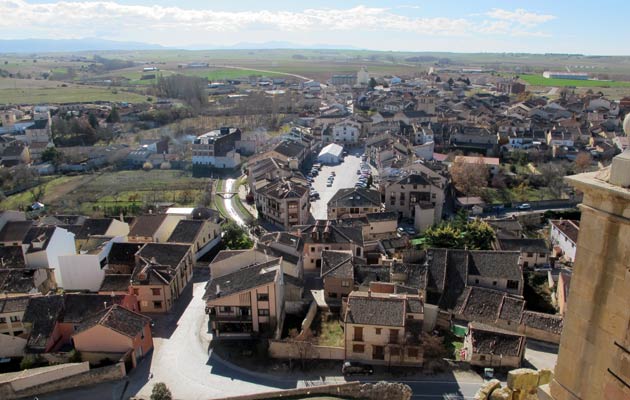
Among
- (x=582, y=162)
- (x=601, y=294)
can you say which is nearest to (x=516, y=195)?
(x=582, y=162)

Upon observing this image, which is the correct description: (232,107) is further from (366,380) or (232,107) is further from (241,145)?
(366,380)

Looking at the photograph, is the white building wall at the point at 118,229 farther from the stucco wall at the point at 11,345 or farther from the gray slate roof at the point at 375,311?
the gray slate roof at the point at 375,311

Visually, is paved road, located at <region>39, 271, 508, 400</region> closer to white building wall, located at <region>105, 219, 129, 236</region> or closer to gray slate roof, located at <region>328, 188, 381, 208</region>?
white building wall, located at <region>105, 219, 129, 236</region>

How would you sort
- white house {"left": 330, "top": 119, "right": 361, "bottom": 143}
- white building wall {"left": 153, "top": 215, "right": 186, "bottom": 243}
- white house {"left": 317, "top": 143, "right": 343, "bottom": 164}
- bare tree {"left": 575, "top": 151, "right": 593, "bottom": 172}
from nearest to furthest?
white building wall {"left": 153, "top": 215, "right": 186, "bottom": 243} < bare tree {"left": 575, "top": 151, "right": 593, "bottom": 172} < white house {"left": 317, "top": 143, "right": 343, "bottom": 164} < white house {"left": 330, "top": 119, "right": 361, "bottom": 143}

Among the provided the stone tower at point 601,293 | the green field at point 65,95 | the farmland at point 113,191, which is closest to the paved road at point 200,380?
the stone tower at point 601,293

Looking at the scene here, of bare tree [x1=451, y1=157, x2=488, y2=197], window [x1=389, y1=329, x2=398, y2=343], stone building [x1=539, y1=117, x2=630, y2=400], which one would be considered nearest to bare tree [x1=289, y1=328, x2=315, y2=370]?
Result: window [x1=389, y1=329, x2=398, y2=343]
